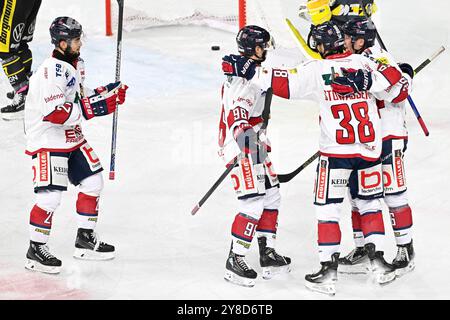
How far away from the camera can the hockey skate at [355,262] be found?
261 inches

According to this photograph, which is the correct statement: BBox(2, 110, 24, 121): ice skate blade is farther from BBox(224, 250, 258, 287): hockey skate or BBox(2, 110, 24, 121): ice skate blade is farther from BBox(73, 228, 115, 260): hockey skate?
BBox(224, 250, 258, 287): hockey skate

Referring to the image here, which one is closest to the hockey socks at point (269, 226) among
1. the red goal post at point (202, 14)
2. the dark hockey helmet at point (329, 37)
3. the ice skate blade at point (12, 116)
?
the dark hockey helmet at point (329, 37)

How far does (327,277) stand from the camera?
6.32m

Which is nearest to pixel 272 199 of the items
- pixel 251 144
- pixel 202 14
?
pixel 251 144

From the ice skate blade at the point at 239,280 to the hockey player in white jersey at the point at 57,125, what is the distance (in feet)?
2.87

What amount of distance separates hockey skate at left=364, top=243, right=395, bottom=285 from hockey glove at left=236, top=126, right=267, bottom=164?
A: 69 centimetres

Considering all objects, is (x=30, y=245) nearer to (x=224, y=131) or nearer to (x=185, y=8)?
(x=224, y=131)

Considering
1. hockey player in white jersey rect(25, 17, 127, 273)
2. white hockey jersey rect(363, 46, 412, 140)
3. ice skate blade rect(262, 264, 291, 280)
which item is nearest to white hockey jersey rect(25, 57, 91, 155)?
hockey player in white jersey rect(25, 17, 127, 273)

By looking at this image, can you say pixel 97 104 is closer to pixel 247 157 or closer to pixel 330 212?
pixel 247 157

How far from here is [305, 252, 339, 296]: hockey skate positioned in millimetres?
6312

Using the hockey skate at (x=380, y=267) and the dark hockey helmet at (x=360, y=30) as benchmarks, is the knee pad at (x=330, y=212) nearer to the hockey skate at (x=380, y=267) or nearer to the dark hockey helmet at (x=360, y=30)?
the hockey skate at (x=380, y=267)

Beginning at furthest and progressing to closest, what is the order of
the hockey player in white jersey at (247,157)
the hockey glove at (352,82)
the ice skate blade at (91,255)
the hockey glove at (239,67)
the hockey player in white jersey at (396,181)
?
1. the ice skate blade at (91,255)
2. the hockey player in white jersey at (396,181)
3. the hockey player in white jersey at (247,157)
4. the hockey glove at (239,67)
5. the hockey glove at (352,82)

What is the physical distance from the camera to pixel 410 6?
11.9 metres

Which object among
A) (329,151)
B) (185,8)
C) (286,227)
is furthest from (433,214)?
(185,8)
